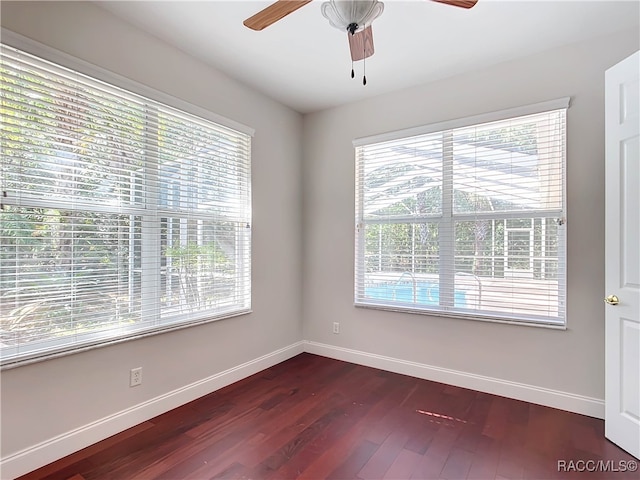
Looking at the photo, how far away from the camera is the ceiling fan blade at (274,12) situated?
5.11 ft

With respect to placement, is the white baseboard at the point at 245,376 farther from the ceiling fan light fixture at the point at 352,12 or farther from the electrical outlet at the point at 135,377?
the ceiling fan light fixture at the point at 352,12

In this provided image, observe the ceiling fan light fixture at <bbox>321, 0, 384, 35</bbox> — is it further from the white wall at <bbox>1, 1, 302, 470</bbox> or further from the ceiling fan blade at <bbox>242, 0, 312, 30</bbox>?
the white wall at <bbox>1, 1, 302, 470</bbox>

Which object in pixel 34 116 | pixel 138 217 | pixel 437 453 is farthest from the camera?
pixel 138 217

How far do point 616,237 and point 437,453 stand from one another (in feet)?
5.67

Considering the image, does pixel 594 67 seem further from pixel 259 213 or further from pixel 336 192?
pixel 259 213

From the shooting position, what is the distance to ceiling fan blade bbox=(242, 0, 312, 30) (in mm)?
1557

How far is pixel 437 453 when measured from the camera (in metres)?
1.97

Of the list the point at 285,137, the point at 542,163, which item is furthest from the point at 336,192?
the point at 542,163

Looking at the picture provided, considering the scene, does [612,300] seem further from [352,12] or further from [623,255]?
[352,12]

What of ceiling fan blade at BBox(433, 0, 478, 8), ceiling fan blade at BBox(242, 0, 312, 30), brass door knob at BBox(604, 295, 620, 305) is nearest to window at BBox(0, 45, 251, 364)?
ceiling fan blade at BBox(242, 0, 312, 30)


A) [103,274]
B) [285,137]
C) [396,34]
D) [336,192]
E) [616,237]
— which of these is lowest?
[103,274]

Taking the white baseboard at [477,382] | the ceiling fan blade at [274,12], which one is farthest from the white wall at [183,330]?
the ceiling fan blade at [274,12]

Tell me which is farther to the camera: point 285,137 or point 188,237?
point 285,137

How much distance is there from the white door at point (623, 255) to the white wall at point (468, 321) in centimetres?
27
